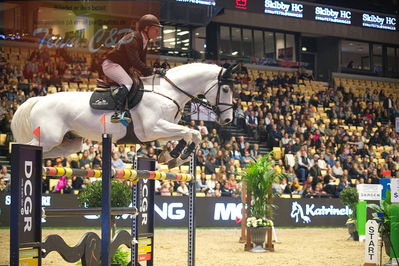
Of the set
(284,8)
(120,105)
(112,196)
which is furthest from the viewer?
(284,8)

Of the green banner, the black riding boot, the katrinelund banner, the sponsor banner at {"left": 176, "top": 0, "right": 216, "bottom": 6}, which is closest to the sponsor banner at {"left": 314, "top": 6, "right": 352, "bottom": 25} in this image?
the sponsor banner at {"left": 176, "top": 0, "right": 216, "bottom": 6}

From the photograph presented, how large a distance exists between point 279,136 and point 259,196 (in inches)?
354

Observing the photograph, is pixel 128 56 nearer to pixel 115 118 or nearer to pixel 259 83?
pixel 115 118

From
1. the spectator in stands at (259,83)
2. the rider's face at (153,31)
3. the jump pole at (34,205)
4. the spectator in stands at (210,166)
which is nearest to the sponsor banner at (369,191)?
the spectator in stands at (210,166)

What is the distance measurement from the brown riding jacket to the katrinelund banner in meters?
5.69

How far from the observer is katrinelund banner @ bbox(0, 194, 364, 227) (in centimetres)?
1301

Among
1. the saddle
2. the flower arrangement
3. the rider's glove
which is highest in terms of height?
the rider's glove

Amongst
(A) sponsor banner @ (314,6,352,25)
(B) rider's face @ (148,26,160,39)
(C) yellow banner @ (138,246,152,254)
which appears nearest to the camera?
(C) yellow banner @ (138,246,152,254)

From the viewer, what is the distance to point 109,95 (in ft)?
23.7

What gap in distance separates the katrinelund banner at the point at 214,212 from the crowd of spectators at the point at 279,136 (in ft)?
1.29

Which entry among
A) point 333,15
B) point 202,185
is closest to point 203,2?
point 333,15

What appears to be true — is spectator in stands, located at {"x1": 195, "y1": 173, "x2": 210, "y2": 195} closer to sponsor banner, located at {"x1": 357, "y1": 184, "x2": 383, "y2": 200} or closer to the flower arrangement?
the flower arrangement

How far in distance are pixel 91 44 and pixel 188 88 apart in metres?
1.32

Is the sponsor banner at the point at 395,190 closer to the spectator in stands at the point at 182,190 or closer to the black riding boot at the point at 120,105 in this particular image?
the black riding boot at the point at 120,105
